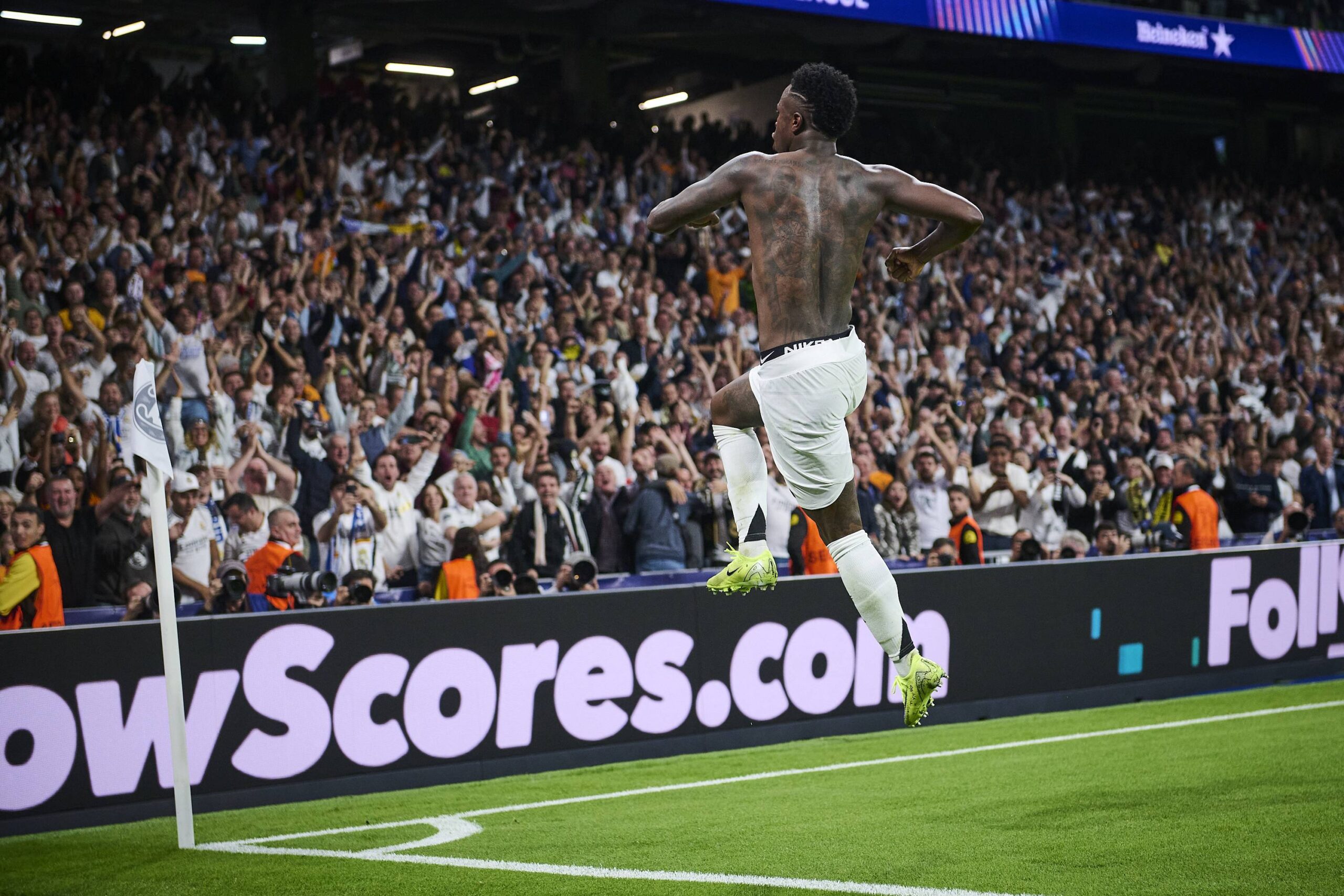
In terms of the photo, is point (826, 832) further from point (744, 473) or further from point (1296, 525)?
point (1296, 525)

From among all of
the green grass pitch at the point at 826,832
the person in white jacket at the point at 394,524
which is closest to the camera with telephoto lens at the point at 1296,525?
the green grass pitch at the point at 826,832

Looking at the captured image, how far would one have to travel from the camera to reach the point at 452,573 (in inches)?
414

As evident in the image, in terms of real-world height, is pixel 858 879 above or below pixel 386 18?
below

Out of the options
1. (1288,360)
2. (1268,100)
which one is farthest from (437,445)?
(1268,100)

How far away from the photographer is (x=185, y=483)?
1062 centimetres

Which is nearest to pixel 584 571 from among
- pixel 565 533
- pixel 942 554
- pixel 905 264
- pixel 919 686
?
pixel 565 533

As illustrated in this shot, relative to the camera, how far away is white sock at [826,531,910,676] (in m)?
5.21

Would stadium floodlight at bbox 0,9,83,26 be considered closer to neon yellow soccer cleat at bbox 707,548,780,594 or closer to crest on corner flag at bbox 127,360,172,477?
crest on corner flag at bbox 127,360,172,477

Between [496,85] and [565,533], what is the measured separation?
13.9 metres

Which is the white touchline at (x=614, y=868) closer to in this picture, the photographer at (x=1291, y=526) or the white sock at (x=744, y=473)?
the white sock at (x=744, y=473)

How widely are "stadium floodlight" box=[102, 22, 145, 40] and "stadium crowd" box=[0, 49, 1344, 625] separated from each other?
419 centimetres

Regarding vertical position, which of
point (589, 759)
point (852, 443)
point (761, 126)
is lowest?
point (589, 759)

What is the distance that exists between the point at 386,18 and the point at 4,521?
1474cm

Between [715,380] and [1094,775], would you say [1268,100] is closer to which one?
[715,380]
